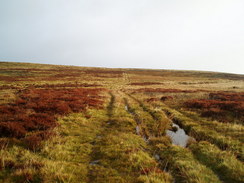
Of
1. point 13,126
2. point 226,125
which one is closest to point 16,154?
point 13,126

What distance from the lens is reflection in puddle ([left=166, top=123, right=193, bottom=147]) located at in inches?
354

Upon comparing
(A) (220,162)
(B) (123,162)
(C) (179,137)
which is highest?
(A) (220,162)

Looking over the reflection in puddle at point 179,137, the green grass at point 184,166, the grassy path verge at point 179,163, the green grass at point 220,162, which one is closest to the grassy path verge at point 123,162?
the grassy path verge at point 179,163

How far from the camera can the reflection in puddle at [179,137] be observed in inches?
354

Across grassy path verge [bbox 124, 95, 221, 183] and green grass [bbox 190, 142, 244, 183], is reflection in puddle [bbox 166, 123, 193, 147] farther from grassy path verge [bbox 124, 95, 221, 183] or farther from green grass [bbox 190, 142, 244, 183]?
green grass [bbox 190, 142, 244, 183]

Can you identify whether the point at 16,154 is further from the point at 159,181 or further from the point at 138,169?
the point at 159,181

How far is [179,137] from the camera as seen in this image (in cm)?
998

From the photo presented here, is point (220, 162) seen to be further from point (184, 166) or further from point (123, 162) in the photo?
point (123, 162)

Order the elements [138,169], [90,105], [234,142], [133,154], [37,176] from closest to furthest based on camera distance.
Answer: [37,176], [138,169], [133,154], [234,142], [90,105]

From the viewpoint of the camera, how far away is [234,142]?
8391 millimetres

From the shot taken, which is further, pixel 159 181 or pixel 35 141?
pixel 35 141

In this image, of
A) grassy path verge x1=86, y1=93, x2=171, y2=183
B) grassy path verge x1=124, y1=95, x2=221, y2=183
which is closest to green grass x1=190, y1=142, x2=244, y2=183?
grassy path verge x1=124, y1=95, x2=221, y2=183

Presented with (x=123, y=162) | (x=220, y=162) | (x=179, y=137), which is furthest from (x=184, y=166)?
(x=179, y=137)

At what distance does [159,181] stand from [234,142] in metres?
6.14
